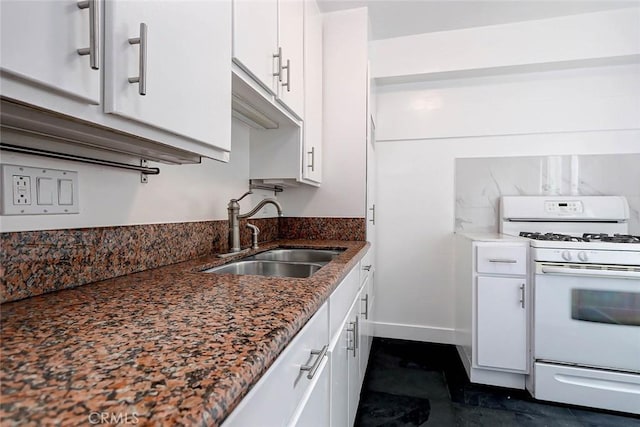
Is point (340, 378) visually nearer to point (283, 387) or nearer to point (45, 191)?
point (283, 387)

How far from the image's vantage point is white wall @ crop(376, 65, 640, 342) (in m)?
2.20

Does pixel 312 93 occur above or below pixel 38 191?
above

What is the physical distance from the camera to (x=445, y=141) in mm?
2469

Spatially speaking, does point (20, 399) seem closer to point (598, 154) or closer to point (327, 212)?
point (327, 212)

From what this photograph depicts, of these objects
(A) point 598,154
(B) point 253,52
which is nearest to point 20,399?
(B) point 253,52

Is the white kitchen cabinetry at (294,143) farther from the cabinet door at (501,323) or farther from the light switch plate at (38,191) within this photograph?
the cabinet door at (501,323)

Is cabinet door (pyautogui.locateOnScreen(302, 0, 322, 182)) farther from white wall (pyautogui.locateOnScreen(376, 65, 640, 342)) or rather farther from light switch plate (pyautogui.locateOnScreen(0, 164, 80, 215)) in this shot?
light switch plate (pyautogui.locateOnScreen(0, 164, 80, 215))

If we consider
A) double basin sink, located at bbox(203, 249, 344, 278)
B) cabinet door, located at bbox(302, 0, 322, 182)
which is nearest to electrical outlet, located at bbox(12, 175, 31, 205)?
double basin sink, located at bbox(203, 249, 344, 278)

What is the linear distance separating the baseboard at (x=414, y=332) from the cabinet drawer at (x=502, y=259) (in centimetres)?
89

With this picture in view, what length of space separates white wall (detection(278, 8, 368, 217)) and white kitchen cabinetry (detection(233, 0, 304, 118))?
477 millimetres

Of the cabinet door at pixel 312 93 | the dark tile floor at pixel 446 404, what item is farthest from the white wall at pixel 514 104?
the dark tile floor at pixel 446 404

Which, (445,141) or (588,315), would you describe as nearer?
(588,315)

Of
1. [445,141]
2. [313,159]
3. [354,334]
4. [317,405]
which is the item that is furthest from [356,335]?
[445,141]

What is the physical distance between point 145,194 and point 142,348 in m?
0.73
